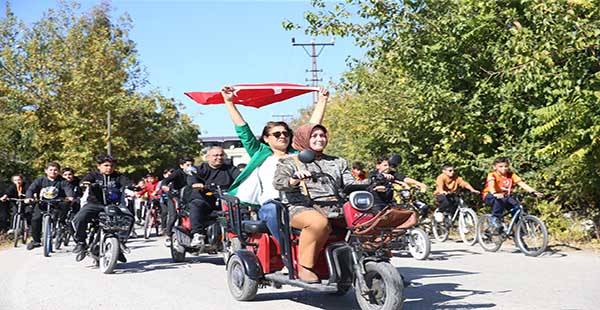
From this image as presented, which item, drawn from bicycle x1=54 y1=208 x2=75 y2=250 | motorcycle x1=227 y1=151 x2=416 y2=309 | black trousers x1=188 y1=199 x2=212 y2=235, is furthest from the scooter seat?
bicycle x1=54 y1=208 x2=75 y2=250

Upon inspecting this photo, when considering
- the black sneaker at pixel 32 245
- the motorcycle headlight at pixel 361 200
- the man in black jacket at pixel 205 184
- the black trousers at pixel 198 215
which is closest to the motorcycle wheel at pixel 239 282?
the motorcycle headlight at pixel 361 200

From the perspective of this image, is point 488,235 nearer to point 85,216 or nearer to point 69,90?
point 85,216

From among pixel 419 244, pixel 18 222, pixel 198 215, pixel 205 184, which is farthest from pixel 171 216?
pixel 18 222

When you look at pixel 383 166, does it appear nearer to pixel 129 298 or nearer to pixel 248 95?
pixel 248 95

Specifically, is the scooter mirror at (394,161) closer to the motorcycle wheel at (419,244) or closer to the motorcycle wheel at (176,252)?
the motorcycle wheel at (419,244)

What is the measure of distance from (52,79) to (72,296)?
2755 cm

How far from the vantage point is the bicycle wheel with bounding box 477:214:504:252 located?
536 inches

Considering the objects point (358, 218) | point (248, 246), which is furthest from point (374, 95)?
point (358, 218)

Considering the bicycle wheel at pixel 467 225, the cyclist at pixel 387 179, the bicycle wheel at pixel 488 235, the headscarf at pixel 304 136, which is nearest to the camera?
the headscarf at pixel 304 136

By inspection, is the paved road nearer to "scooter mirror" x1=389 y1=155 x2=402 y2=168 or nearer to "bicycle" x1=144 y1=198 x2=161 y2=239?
"scooter mirror" x1=389 y1=155 x2=402 y2=168

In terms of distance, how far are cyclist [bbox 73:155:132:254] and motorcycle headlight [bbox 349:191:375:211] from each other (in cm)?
Answer: 614

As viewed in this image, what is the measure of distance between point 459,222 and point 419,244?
3.37 m

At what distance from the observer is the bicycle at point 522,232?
496 inches

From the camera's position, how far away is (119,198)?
12.0 meters
